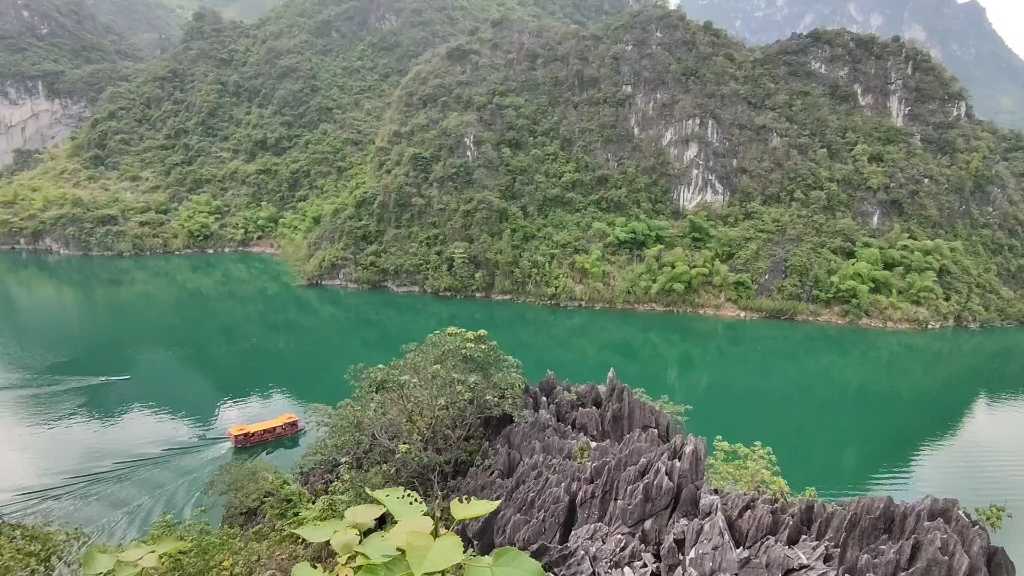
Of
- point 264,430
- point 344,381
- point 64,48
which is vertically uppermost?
point 64,48

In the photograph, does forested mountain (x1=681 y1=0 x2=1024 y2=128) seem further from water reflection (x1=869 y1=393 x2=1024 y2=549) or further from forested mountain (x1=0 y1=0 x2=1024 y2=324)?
water reflection (x1=869 y1=393 x2=1024 y2=549)

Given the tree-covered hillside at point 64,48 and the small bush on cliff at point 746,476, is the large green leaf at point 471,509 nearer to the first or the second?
the small bush on cliff at point 746,476

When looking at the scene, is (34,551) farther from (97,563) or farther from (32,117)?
(32,117)

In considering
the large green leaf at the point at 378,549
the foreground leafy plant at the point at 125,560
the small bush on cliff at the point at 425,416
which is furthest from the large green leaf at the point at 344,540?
the small bush on cliff at the point at 425,416

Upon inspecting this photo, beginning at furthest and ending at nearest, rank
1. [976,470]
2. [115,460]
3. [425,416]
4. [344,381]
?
1. [344,381]
2. [976,470]
3. [115,460]
4. [425,416]

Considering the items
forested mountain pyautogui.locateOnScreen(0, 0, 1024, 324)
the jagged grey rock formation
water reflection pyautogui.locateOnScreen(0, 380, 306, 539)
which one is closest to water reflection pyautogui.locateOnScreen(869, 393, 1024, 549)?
the jagged grey rock formation

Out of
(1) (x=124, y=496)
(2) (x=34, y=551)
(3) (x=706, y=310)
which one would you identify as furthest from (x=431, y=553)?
(3) (x=706, y=310)

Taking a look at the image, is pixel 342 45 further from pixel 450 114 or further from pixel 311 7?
pixel 450 114
